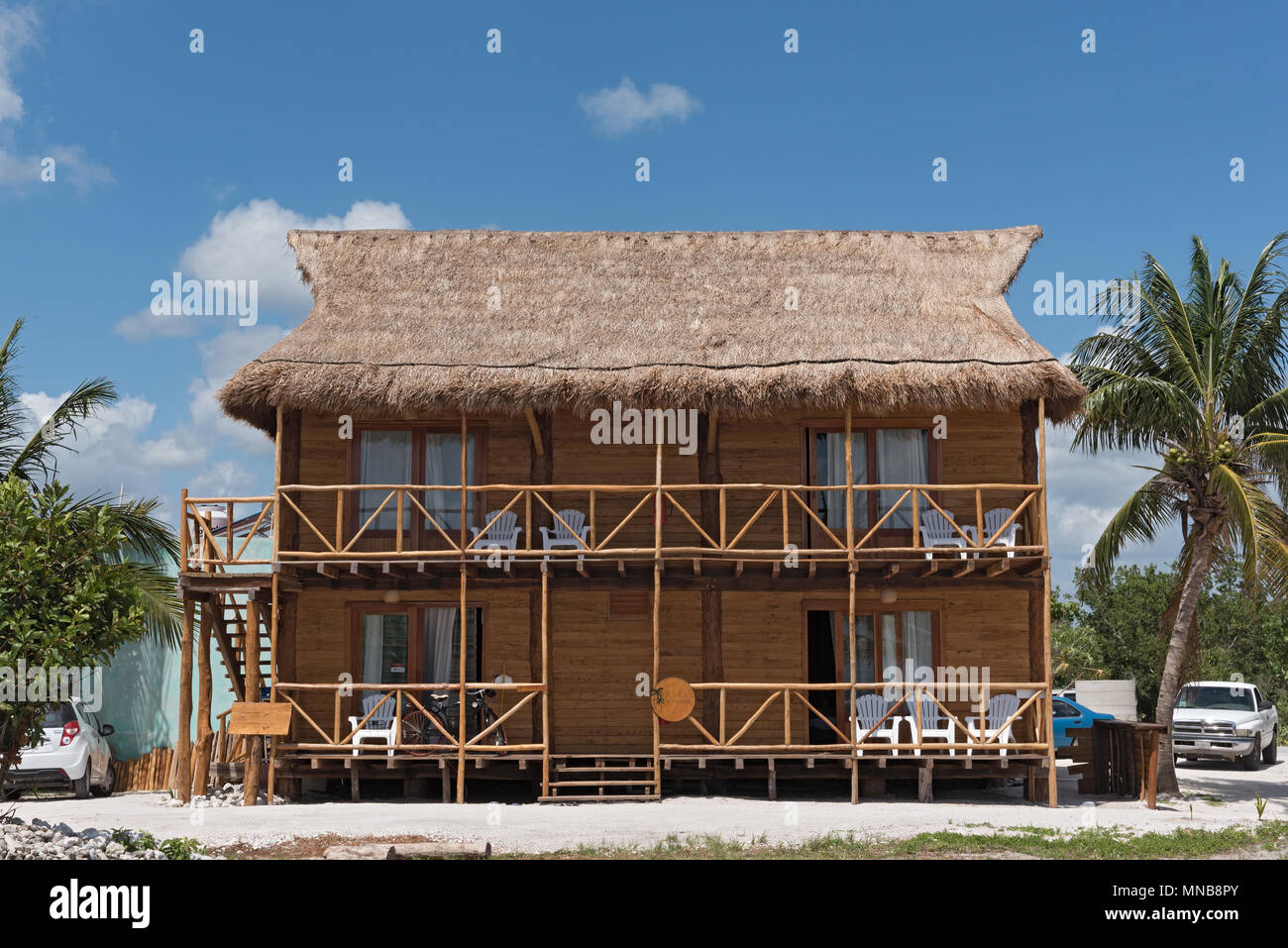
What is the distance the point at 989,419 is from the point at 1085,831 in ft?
20.1

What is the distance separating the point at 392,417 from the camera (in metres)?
16.6

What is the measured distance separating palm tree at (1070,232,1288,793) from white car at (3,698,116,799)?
14712 millimetres

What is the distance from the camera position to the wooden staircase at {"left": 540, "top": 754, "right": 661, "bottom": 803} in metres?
14.8

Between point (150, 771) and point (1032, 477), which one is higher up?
point (1032, 477)

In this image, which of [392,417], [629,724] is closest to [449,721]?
[629,724]

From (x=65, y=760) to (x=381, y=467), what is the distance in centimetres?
584

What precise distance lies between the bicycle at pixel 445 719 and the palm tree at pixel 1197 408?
9.06 metres

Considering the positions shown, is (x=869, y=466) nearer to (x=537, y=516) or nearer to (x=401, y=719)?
(x=537, y=516)

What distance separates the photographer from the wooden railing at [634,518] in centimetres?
1533

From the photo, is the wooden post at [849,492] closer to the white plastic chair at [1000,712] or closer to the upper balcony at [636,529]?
the upper balcony at [636,529]

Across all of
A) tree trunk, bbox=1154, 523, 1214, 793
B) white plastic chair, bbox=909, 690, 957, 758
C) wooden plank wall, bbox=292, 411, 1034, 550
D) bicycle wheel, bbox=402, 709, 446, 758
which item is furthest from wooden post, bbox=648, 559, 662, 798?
tree trunk, bbox=1154, 523, 1214, 793

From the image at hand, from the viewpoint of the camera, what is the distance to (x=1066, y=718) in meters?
18.6

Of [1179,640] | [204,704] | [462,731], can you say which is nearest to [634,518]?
[462,731]

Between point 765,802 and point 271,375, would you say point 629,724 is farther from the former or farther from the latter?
point 271,375
